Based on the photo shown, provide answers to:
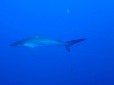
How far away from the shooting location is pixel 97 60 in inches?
655

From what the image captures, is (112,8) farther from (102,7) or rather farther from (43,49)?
(43,49)

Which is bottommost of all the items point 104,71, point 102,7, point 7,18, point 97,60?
point 104,71

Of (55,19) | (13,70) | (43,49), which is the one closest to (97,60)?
(43,49)

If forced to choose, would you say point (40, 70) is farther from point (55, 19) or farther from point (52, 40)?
point (55, 19)

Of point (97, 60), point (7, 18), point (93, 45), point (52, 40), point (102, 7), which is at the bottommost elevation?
point (52, 40)

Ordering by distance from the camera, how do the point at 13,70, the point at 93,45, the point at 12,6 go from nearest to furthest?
the point at 13,70 < the point at 93,45 < the point at 12,6

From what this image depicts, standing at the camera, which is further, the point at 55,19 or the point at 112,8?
the point at 55,19

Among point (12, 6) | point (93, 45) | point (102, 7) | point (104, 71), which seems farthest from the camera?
point (102, 7)

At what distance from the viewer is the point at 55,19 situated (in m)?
26.4

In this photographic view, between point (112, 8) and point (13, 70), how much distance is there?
12918 mm

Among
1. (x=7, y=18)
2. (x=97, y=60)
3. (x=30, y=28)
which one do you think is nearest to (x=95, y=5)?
(x=30, y=28)

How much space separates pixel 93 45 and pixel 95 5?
8.22m

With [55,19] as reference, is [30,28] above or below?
below

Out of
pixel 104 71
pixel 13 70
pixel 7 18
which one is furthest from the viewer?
pixel 7 18
